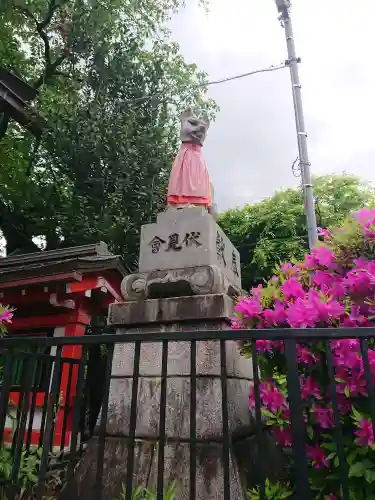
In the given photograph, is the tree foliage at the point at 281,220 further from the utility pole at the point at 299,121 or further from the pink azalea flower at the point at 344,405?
the pink azalea flower at the point at 344,405

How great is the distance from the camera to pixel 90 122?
1004 cm

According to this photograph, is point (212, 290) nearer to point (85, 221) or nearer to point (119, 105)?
point (85, 221)

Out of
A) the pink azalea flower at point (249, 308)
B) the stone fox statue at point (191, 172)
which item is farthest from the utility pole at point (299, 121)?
the pink azalea flower at point (249, 308)

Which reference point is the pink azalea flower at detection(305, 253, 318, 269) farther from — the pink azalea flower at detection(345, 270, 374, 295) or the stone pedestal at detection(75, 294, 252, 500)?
the stone pedestal at detection(75, 294, 252, 500)

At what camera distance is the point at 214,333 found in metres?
1.93

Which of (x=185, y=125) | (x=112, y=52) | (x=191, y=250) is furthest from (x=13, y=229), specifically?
(x=191, y=250)

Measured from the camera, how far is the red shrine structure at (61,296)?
23.8 feet

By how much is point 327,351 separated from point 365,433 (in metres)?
0.50

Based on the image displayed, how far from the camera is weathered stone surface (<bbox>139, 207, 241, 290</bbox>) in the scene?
4.05 metres

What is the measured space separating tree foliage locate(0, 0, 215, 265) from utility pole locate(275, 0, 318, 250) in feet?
7.26

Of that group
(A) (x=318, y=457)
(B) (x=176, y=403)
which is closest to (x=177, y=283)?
(B) (x=176, y=403)

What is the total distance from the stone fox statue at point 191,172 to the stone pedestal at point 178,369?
380mm

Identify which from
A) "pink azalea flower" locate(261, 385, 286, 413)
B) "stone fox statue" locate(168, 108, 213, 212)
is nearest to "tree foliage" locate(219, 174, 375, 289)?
"stone fox statue" locate(168, 108, 213, 212)

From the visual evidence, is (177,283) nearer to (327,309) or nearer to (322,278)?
(322,278)
